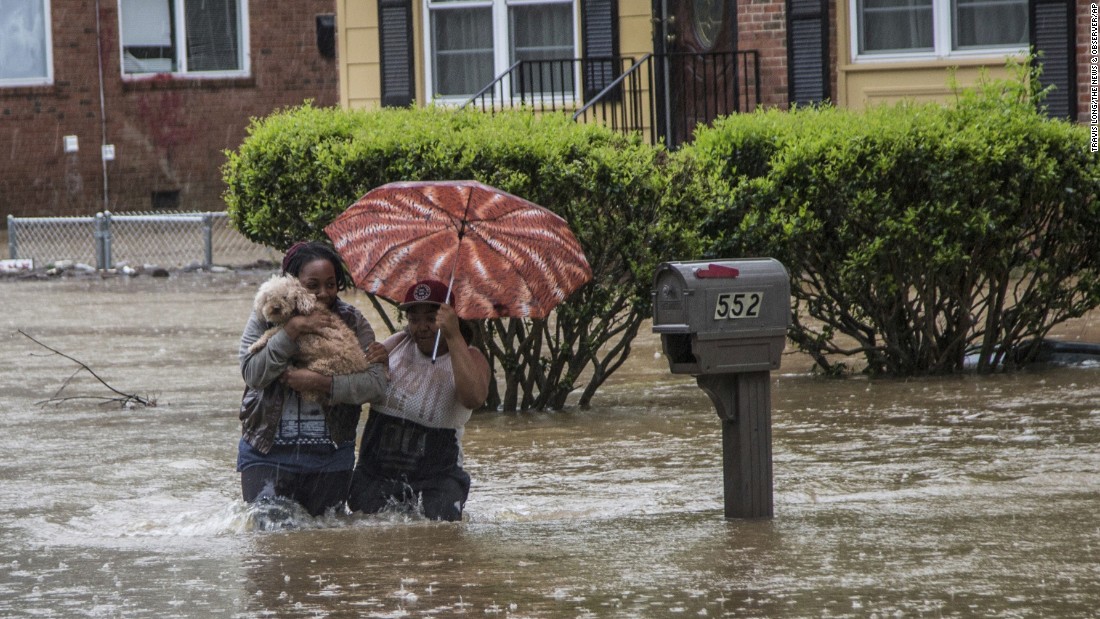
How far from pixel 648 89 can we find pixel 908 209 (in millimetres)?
8092

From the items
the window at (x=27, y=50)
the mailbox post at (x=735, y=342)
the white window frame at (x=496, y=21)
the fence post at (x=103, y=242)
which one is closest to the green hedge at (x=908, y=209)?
the mailbox post at (x=735, y=342)

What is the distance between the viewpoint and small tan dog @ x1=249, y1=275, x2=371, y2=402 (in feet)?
19.5

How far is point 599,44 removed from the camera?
17.9 metres

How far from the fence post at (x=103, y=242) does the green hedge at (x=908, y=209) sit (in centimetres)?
1314

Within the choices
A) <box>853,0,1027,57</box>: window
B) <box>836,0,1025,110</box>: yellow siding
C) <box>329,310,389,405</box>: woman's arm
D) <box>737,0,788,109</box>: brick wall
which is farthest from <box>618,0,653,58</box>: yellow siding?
<box>329,310,389,405</box>: woman's arm

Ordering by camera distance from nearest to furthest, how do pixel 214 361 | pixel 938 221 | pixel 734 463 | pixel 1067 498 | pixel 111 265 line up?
pixel 734 463 < pixel 1067 498 < pixel 938 221 < pixel 214 361 < pixel 111 265

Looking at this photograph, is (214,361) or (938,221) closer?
(938,221)

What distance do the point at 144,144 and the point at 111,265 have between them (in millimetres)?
6604

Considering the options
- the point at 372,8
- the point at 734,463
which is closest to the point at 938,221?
the point at 734,463

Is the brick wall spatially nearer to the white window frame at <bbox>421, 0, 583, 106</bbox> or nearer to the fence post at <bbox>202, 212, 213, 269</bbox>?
the white window frame at <bbox>421, 0, 583, 106</bbox>

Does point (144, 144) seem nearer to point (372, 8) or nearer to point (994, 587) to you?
point (372, 8)

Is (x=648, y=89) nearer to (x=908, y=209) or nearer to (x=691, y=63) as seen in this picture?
(x=691, y=63)

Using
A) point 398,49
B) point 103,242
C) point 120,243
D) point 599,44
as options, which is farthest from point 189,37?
point 599,44

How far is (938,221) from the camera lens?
962cm
